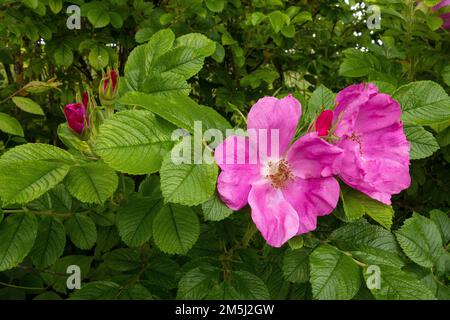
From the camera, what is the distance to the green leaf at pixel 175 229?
2.59 feet

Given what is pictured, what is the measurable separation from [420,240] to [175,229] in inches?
16.3

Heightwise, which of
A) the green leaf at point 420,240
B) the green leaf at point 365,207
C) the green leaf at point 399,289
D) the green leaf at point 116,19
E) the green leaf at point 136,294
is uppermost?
the green leaf at point 116,19

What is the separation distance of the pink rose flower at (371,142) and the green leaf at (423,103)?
4.7 inches

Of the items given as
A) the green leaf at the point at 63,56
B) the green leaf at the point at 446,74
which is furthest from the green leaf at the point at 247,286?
the green leaf at the point at 63,56

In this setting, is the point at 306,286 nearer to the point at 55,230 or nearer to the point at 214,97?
the point at 55,230

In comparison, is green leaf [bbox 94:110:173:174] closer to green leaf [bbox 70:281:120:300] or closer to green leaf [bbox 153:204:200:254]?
green leaf [bbox 153:204:200:254]

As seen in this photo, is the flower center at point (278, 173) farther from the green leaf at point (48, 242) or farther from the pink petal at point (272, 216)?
the green leaf at point (48, 242)

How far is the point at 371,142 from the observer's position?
2.34ft

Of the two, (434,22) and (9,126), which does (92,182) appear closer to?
(9,126)

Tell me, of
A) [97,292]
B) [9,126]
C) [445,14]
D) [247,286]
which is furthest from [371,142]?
[9,126]

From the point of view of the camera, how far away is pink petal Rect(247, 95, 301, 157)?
67 cm

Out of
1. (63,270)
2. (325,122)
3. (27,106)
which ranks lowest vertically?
(63,270)
